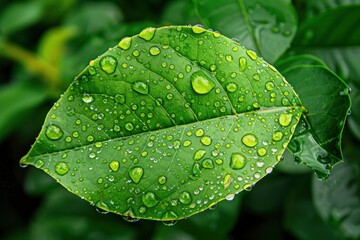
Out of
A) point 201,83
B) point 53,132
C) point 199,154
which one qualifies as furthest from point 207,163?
point 53,132

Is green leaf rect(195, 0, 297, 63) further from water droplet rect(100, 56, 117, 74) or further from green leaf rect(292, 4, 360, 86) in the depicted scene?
water droplet rect(100, 56, 117, 74)

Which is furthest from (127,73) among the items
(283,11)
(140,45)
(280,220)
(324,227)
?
(280,220)

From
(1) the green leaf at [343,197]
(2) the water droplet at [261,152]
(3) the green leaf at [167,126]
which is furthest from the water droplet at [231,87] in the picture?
(1) the green leaf at [343,197]

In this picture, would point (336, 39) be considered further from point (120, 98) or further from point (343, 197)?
point (120, 98)

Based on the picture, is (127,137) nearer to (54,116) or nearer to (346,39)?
(54,116)

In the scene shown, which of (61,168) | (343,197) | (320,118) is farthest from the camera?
(343,197)
